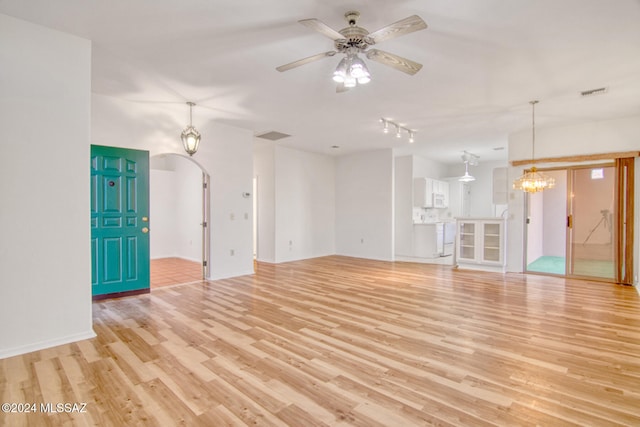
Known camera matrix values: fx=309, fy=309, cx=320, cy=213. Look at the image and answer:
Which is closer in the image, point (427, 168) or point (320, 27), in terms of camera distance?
point (320, 27)

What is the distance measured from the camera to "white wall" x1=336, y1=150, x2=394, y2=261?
808 centimetres

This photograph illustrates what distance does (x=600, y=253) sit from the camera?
577 centimetres

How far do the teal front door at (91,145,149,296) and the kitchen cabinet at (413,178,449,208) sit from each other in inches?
257

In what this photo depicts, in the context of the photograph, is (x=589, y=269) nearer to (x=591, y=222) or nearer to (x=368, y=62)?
(x=591, y=222)

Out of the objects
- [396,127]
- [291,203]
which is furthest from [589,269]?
[291,203]

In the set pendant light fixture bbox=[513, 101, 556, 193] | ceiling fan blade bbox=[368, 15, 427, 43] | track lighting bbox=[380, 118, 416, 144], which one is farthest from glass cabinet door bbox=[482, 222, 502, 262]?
ceiling fan blade bbox=[368, 15, 427, 43]

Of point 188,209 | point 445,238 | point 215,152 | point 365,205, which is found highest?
point 215,152

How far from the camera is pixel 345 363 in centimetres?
253

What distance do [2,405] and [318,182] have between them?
24.1 feet

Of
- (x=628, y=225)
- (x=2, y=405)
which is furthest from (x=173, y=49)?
(x=628, y=225)

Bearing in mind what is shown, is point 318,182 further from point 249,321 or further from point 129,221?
point 249,321

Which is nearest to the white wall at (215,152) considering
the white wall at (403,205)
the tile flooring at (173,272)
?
the tile flooring at (173,272)

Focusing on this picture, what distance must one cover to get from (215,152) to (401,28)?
4.24 metres

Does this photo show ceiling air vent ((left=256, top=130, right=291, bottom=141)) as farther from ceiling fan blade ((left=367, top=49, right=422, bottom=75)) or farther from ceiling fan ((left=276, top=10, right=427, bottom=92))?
ceiling fan blade ((left=367, top=49, right=422, bottom=75))
